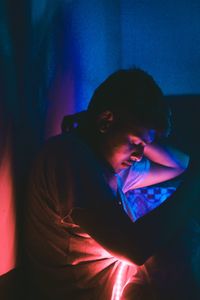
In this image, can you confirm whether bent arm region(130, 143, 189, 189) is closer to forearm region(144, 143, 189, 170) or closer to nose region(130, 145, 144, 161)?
forearm region(144, 143, 189, 170)

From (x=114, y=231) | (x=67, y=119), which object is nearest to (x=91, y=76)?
(x=67, y=119)

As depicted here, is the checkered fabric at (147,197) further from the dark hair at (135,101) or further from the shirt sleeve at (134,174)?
the dark hair at (135,101)

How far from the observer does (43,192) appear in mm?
1229

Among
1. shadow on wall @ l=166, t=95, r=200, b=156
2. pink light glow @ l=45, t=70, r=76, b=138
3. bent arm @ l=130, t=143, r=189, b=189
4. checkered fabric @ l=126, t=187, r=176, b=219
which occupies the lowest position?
checkered fabric @ l=126, t=187, r=176, b=219

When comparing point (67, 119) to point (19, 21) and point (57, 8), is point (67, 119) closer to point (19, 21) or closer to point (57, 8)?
point (19, 21)

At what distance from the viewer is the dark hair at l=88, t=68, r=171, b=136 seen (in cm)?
130

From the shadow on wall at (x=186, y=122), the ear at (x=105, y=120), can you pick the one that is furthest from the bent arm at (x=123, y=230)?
the shadow on wall at (x=186, y=122)

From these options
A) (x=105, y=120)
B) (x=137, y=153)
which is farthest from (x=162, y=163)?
(x=105, y=120)

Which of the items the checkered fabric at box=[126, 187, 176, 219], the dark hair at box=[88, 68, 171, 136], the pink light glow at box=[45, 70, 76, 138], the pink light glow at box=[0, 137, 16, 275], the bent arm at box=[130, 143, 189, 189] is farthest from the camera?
the checkered fabric at box=[126, 187, 176, 219]

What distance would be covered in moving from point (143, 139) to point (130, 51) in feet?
4.31

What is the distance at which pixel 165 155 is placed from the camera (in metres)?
1.83

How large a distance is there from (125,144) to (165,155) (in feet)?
1.75

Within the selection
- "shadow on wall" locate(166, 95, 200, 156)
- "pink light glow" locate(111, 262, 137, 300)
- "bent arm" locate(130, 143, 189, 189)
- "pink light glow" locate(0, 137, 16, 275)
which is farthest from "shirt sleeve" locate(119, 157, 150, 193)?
"pink light glow" locate(0, 137, 16, 275)

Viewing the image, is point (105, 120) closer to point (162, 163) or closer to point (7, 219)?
point (7, 219)
